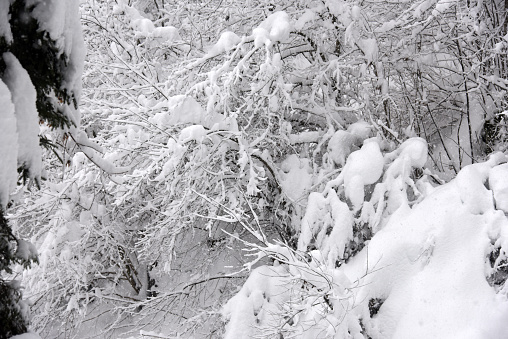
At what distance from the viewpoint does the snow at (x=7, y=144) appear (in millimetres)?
1638

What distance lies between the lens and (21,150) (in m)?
1.89

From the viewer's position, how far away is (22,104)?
184cm

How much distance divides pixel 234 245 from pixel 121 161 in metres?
2.96

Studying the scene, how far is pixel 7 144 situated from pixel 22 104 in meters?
0.26

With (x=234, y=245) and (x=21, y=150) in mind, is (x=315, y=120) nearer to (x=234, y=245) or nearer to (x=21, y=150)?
(x=234, y=245)

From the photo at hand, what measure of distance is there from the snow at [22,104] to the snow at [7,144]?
0.14m

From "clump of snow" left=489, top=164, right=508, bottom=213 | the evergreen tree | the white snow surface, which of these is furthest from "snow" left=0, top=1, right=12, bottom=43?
"clump of snow" left=489, top=164, right=508, bottom=213

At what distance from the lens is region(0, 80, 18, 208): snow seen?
5.37 ft

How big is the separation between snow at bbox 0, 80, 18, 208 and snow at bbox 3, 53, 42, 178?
5.5 inches

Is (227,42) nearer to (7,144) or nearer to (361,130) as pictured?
(361,130)

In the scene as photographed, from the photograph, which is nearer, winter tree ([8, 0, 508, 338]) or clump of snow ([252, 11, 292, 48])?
winter tree ([8, 0, 508, 338])

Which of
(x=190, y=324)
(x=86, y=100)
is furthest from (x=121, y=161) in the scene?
(x=190, y=324)

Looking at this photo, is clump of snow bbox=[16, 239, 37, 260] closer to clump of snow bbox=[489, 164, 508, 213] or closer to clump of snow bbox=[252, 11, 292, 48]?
clump of snow bbox=[489, 164, 508, 213]

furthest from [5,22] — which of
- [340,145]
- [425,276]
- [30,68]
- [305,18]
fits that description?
[340,145]
